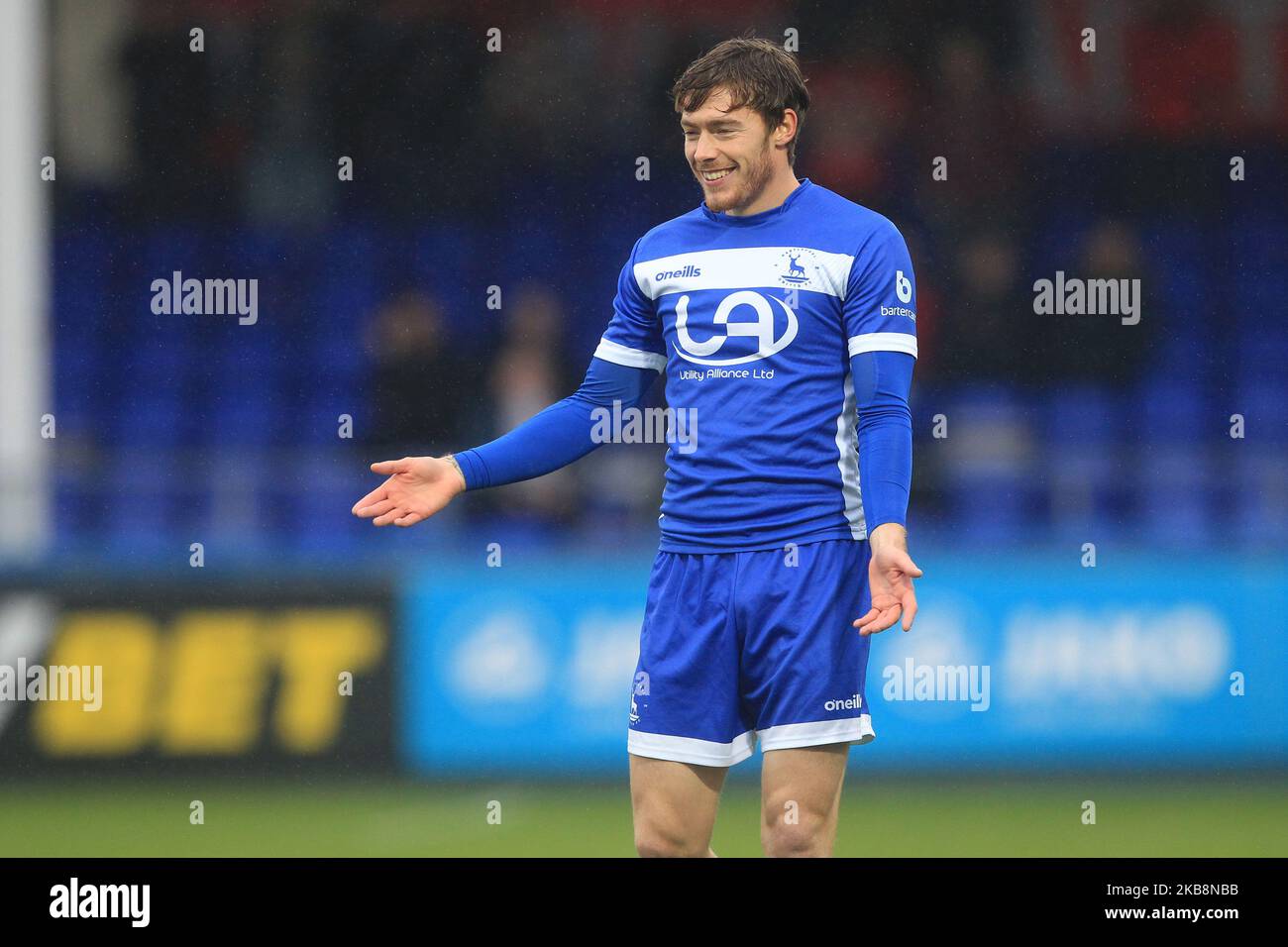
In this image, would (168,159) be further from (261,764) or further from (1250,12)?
(1250,12)

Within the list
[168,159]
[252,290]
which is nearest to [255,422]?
[252,290]

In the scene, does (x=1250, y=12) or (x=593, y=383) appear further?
(x=1250, y=12)

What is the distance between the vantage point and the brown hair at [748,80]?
350cm

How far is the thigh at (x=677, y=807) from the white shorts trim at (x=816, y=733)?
0.42ft

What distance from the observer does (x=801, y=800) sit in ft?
11.2

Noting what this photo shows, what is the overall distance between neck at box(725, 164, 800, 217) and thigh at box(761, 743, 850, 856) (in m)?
1.07

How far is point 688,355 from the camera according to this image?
357 cm

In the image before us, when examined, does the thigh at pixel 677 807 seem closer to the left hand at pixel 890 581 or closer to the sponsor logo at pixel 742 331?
the left hand at pixel 890 581

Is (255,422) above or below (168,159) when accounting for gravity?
below

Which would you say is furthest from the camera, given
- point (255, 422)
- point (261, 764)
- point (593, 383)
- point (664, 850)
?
point (255, 422)

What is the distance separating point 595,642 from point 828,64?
5.50m

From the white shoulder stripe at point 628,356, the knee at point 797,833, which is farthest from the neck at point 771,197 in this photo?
the knee at point 797,833

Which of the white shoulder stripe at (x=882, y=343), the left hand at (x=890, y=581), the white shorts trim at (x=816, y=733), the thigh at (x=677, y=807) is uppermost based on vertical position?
the white shoulder stripe at (x=882, y=343)

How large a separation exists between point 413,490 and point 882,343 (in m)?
0.99
